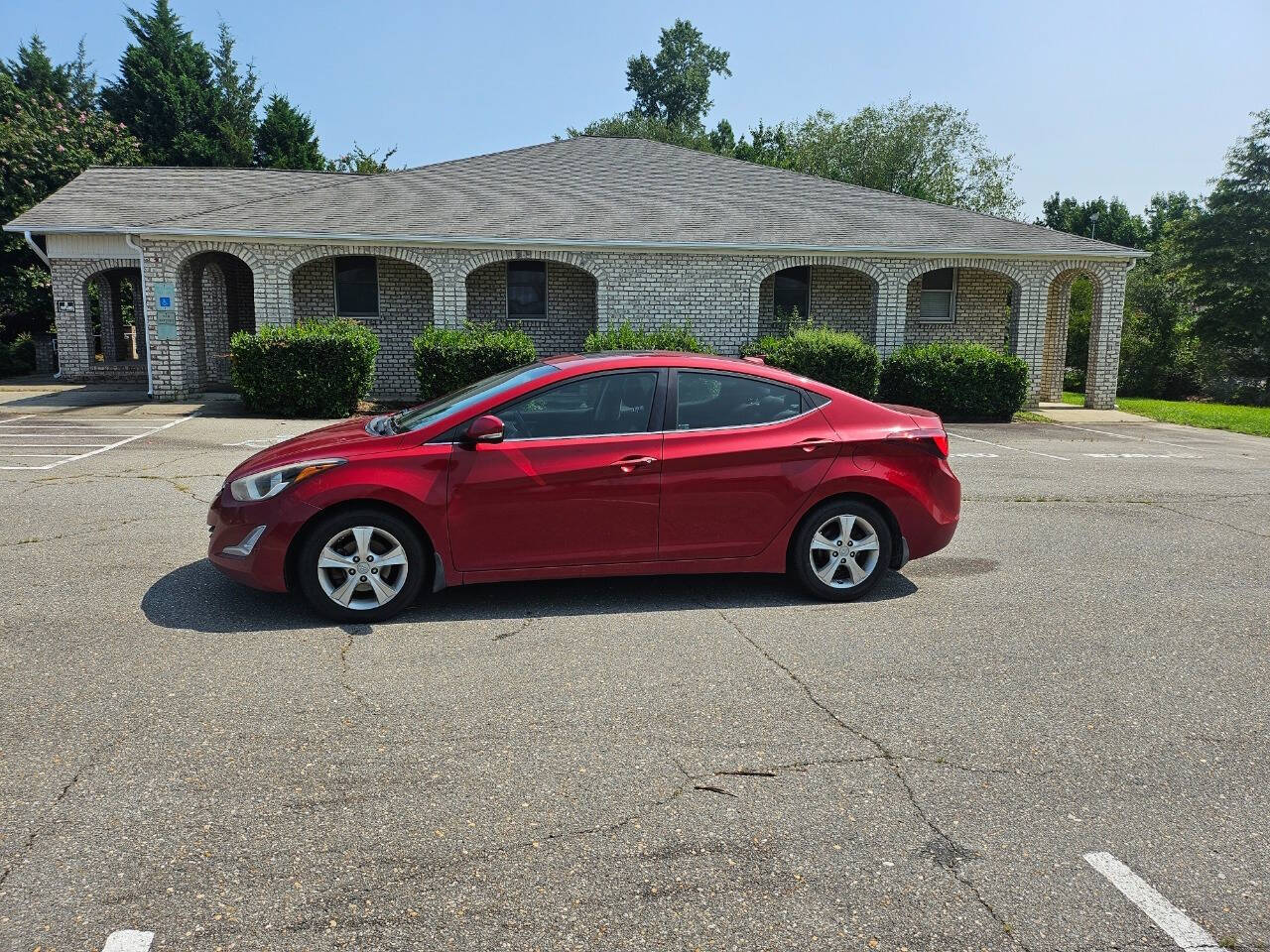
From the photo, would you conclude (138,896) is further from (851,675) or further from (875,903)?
(851,675)

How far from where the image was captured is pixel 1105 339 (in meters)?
21.6

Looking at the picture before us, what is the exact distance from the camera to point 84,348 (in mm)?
22594

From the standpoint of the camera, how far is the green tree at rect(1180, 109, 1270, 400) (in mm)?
29656

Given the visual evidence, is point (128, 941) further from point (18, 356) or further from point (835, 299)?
point (18, 356)

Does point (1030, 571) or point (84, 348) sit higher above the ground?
point (84, 348)

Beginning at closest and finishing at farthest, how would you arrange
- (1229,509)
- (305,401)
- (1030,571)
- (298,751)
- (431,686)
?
(298,751) < (431,686) < (1030,571) < (1229,509) < (305,401)

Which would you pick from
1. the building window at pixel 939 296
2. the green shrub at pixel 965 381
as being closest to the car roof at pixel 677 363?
the green shrub at pixel 965 381

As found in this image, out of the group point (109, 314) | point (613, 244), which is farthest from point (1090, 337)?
point (109, 314)

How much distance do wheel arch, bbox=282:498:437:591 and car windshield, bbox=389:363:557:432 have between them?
56 cm

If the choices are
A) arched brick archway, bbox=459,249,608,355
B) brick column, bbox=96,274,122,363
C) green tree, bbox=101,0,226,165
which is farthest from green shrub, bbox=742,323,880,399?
green tree, bbox=101,0,226,165

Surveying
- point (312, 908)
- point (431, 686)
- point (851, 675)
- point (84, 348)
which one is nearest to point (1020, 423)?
point (851, 675)

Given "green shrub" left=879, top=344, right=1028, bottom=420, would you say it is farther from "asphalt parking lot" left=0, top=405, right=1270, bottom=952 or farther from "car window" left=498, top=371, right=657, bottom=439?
"car window" left=498, top=371, right=657, bottom=439

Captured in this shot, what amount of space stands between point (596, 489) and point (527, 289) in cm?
1598

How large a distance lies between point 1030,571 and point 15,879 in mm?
6196
